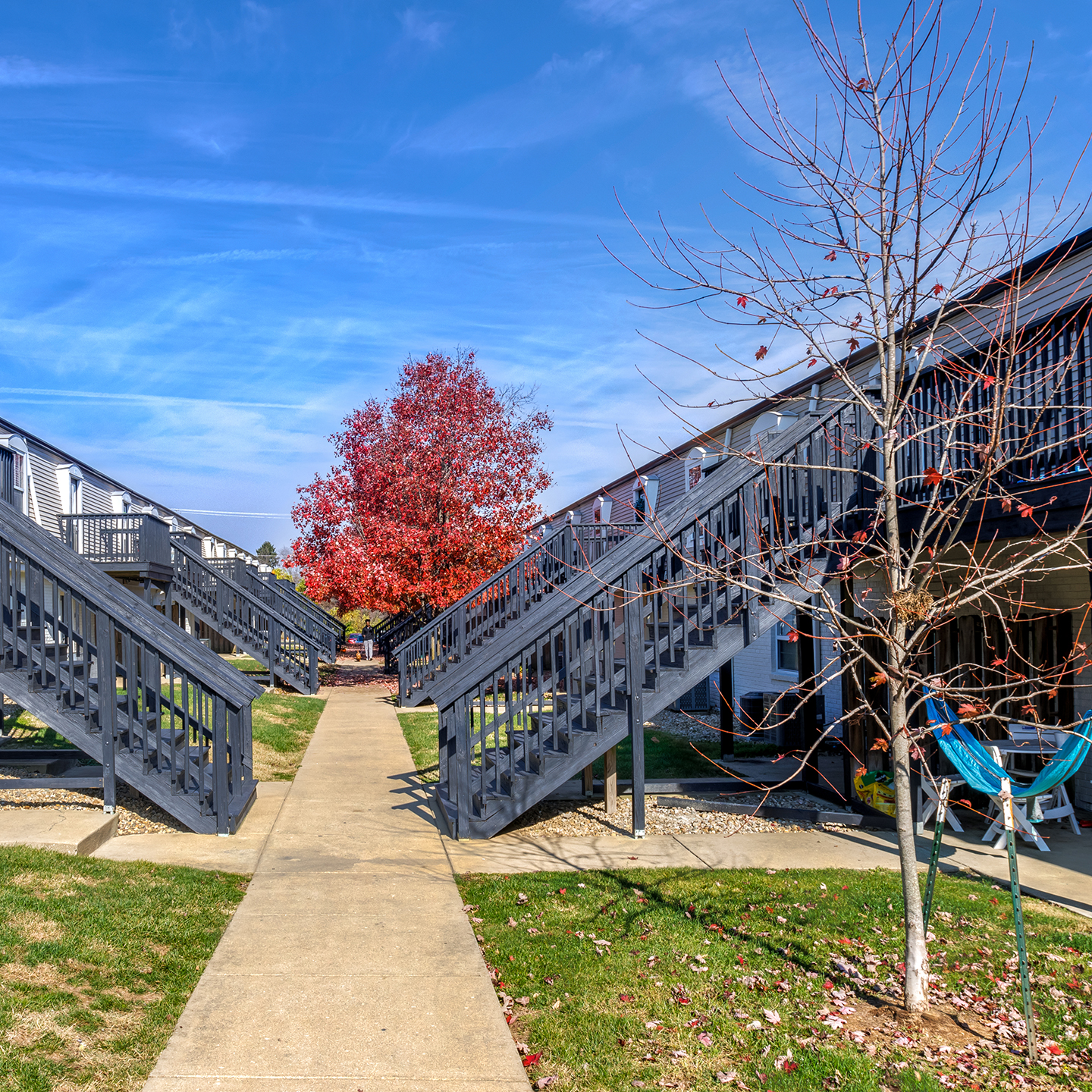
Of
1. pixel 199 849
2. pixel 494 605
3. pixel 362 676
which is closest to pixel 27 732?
pixel 199 849

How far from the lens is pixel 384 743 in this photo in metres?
12.4

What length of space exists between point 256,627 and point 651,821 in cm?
1422

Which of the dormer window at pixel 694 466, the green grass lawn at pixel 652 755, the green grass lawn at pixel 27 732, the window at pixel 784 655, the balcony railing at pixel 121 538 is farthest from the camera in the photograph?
the balcony railing at pixel 121 538

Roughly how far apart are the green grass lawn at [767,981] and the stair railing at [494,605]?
881cm

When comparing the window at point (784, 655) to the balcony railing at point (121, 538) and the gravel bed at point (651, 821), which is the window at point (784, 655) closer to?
the gravel bed at point (651, 821)

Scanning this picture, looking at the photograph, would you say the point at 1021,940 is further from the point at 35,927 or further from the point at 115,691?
the point at 115,691

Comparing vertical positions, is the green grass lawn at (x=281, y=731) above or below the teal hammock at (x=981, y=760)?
below

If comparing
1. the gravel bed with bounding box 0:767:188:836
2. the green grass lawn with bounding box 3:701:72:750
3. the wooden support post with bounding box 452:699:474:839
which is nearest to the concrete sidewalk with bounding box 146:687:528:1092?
the wooden support post with bounding box 452:699:474:839

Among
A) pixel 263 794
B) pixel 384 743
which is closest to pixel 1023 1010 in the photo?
pixel 263 794

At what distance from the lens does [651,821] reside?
25.4ft

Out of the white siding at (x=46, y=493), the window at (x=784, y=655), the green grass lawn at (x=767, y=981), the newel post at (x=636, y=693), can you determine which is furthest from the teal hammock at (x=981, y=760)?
the white siding at (x=46, y=493)

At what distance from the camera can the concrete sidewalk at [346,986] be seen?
135 inches

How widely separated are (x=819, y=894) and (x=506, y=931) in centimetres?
201

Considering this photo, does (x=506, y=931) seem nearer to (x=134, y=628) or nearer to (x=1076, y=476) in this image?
(x=134, y=628)
